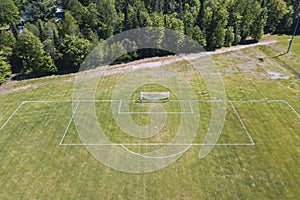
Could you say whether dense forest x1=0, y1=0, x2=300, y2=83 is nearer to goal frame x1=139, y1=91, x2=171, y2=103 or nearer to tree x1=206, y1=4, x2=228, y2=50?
tree x1=206, y1=4, x2=228, y2=50

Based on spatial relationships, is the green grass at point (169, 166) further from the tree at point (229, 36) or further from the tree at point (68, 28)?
the tree at point (229, 36)

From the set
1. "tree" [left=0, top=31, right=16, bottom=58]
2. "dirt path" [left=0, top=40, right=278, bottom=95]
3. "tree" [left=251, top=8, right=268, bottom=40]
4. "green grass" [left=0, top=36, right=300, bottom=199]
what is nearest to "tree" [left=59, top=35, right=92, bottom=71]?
"dirt path" [left=0, top=40, right=278, bottom=95]

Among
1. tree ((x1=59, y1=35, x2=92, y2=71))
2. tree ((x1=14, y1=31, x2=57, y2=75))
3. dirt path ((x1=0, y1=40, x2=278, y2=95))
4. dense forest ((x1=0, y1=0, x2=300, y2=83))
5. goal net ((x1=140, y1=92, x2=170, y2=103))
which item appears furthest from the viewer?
tree ((x1=59, y1=35, x2=92, y2=71))

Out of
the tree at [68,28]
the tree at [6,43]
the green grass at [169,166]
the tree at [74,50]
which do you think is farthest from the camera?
the tree at [68,28]

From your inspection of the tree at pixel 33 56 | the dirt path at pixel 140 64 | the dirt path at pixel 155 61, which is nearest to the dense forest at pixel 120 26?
the tree at pixel 33 56

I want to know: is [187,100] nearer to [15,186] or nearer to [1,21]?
[15,186]

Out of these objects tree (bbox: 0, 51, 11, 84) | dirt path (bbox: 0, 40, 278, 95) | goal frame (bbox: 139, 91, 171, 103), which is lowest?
goal frame (bbox: 139, 91, 171, 103)
